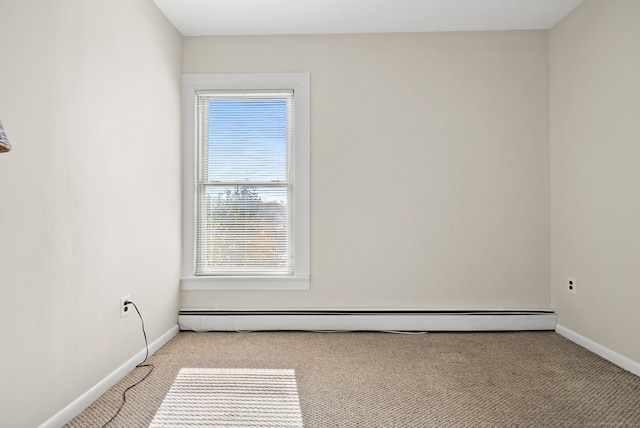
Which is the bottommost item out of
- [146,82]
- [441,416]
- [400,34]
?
[441,416]

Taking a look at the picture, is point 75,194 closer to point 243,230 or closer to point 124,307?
point 124,307

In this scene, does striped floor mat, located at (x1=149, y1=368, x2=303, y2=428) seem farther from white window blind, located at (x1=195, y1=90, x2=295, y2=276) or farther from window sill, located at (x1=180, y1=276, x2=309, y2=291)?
white window blind, located at (x1=195, y1=90, x2=295, y2=276)

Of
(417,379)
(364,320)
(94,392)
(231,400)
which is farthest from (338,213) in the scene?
(94,392)

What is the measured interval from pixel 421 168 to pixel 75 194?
8.17 feet

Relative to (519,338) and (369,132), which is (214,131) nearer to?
(369,132)

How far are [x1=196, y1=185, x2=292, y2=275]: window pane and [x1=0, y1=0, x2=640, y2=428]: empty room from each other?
0.02 m

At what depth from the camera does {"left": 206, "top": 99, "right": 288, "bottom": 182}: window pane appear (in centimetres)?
324

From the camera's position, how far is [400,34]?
3.18 m

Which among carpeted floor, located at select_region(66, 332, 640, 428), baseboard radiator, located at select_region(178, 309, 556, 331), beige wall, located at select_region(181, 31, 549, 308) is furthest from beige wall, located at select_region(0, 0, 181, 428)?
beige wall, located at select_region(181, 31, 549, 308)

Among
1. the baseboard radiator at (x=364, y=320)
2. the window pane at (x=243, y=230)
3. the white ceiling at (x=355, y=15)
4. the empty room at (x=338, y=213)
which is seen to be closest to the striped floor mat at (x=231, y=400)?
the empty room at (x=338, y=213)

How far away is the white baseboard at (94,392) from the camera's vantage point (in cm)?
173

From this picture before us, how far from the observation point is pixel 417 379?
88.1 inches

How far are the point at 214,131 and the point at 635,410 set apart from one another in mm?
3362

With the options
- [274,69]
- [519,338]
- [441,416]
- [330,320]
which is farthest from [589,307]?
[274,69]
